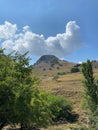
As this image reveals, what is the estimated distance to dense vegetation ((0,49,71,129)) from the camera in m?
36.4

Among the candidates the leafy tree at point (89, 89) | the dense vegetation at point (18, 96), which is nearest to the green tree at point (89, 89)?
the leafy tree at point (89, 89)

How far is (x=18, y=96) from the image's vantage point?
119ft

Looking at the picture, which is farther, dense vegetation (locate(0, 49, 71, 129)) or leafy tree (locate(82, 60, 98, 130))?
leafy tree (locate(82, 60, 98, 130))

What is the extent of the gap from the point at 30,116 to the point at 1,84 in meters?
5.02

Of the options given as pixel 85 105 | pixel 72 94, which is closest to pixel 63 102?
pixel 85 105

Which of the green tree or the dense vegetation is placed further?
the green tree

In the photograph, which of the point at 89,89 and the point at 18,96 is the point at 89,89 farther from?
the point at 18,96

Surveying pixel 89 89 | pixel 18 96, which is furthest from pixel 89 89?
pixel 18 96

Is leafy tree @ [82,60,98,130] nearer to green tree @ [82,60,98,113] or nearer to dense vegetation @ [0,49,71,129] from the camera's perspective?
green tree @ [82,60,98,113]

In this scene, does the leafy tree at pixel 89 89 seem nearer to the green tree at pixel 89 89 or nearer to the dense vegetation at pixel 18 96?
the green tree at pixel 89 89

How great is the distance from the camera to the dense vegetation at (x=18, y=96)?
36.4m

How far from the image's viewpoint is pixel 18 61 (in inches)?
1779

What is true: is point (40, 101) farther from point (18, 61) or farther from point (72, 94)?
point (72, 94)

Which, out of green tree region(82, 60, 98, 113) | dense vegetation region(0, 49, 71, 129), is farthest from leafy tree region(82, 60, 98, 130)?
dense vegetation region(0, 49, 71, 129)
